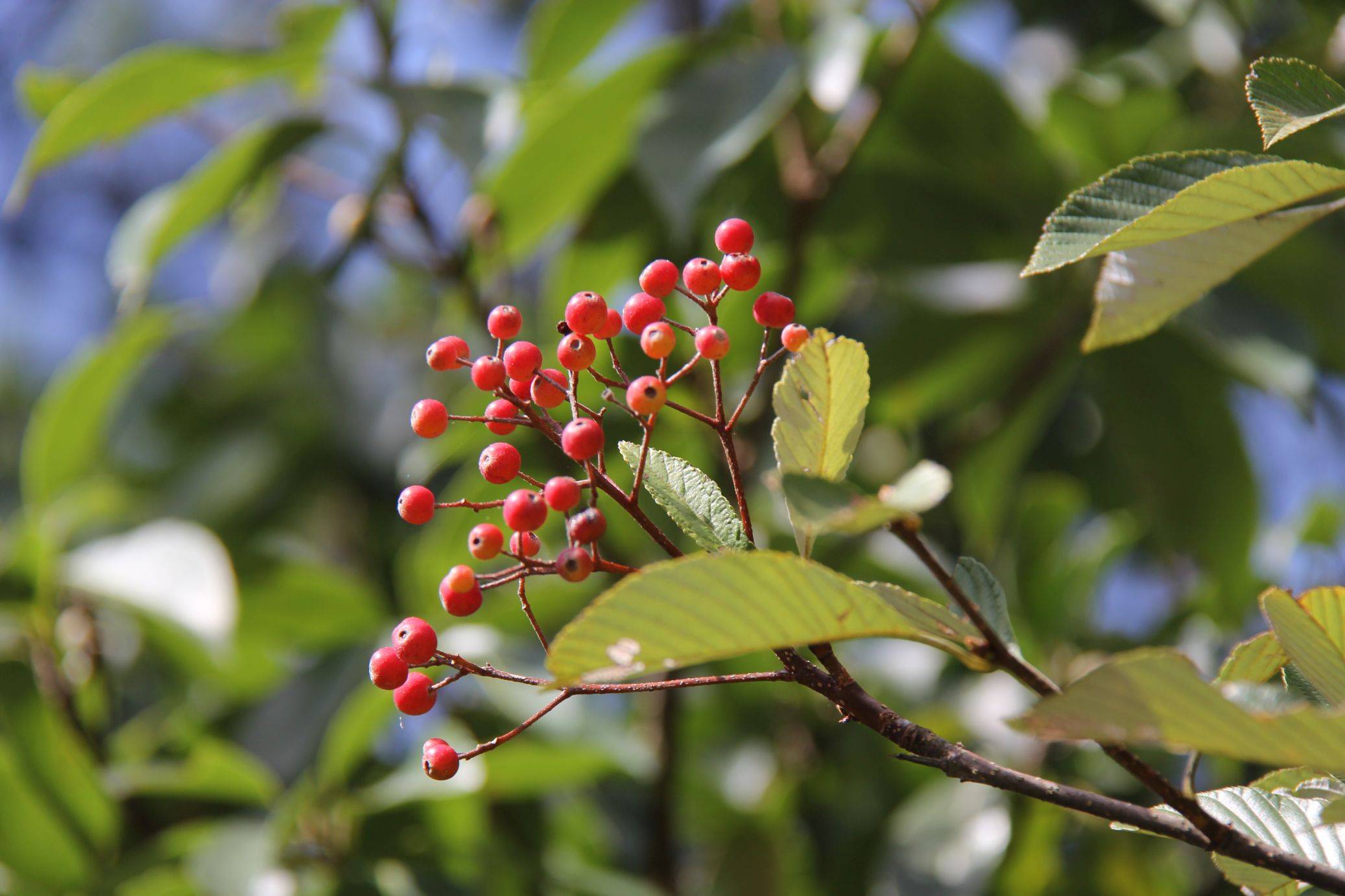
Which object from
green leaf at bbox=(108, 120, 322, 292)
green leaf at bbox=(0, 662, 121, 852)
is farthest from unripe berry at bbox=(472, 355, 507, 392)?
green leaf at bbox=(0, 662, 121, 852)

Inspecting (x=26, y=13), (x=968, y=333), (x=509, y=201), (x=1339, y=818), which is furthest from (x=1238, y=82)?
(x=26, y=13)

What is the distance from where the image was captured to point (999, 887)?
1341mm

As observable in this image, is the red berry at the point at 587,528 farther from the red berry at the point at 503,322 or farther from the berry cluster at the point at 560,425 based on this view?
the red berry at the point at 503,322

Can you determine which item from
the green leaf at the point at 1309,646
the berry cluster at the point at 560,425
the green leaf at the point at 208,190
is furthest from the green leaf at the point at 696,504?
the green leaf at the point at 208,190

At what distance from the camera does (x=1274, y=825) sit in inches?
21.9

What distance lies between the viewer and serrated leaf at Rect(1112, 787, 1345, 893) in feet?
1.69

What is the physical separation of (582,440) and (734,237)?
6.2 inches

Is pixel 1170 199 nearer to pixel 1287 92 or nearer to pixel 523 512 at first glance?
pixel 1287 92

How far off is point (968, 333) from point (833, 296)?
0.63ft

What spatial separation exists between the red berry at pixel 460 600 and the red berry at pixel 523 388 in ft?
0.34

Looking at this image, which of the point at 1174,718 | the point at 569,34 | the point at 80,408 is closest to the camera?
the point at 1174,718

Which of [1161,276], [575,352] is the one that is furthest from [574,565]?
[1161,276]

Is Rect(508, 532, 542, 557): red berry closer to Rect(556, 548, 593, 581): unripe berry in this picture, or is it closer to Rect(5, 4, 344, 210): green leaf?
Rect(556, 548, 593, 581): unripe berry

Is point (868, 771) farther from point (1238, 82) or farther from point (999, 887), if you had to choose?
point (1238, 82)
